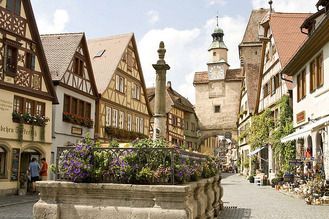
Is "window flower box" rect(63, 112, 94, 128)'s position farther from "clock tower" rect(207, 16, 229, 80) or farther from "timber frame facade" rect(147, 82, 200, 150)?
"clock tower" rect(207, 16, 229, 80)

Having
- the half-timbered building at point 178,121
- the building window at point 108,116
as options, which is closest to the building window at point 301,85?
the building window at point 108,116

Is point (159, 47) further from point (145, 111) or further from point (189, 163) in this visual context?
point (145, 111)

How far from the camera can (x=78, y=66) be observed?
23.7 metres

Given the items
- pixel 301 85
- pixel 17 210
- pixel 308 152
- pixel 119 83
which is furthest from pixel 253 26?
pixel 17 210

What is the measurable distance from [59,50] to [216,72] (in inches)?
1312

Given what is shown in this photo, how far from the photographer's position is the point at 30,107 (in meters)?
19.0

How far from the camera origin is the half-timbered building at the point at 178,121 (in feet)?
140

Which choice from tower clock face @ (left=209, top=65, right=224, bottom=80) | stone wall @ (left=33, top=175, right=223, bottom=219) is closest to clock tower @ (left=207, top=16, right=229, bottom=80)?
tower clock face @ (left=209, top=65, right=224, bottom=80)

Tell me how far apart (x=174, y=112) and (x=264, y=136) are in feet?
57.8

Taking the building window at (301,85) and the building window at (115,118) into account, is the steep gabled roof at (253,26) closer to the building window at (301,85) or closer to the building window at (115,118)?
the building window at (115,118)

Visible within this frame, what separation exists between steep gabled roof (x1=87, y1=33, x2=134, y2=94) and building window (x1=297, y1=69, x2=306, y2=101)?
38.2 feet

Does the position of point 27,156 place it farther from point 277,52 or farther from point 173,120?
point 173,120

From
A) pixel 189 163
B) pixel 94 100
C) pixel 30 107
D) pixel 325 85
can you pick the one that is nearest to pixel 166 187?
pixel 189 163

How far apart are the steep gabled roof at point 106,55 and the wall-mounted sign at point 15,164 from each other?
9.29 metres
